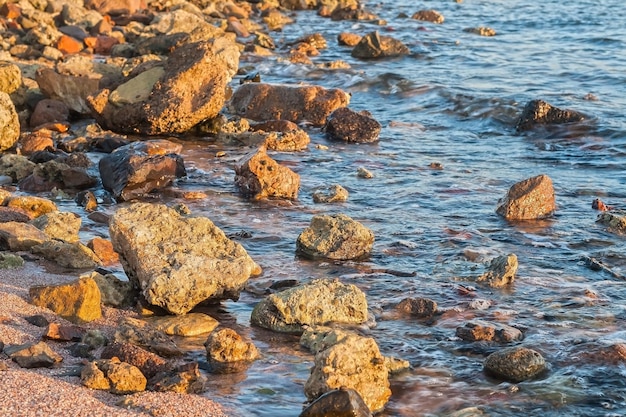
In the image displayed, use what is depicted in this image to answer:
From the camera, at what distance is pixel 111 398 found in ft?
16.6

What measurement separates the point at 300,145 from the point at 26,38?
7641mm

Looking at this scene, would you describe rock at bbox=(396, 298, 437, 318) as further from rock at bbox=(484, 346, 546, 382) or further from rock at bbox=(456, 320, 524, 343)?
rock at bbox=(484, 346, 546, 382)

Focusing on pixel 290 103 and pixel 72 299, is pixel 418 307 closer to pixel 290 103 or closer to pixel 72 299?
pixel 72 299

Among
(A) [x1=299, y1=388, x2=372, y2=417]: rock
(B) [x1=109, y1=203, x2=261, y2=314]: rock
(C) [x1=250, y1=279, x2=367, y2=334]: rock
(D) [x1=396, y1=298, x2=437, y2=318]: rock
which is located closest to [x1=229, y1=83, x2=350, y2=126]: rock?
(B) [x1=109, y1=203, x2=261, y2=314]: rock

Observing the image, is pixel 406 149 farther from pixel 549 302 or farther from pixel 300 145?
pixel 549 302

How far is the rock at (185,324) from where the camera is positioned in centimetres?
621

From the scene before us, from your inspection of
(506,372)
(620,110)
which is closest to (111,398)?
(506,372)

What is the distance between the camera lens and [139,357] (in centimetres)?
546

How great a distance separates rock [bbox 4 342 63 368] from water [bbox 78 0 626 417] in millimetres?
923

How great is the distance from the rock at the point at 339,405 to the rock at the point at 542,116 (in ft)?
28.7

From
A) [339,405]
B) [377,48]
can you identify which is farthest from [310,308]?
[377,48]

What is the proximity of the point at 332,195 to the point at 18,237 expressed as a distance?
3.27 meters

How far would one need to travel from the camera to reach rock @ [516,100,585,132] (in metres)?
13.0

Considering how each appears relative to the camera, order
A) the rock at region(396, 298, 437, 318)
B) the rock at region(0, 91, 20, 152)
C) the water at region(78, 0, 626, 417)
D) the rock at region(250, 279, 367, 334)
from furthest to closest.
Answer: the rock at region(0, 91, 20, 152) → the rock at region(396, 298, 437, 318) → the rock at region(250, 279, 367, 334) → the water at region(78, 0, 626, 417)
